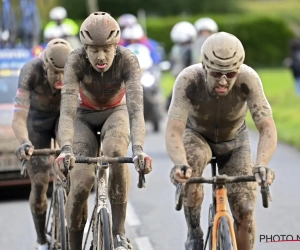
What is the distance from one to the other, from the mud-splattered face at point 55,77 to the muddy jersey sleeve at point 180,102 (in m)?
2.09

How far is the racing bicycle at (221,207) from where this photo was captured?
7082 millimetres

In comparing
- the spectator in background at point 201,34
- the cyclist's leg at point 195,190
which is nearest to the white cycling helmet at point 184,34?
the spectator in background at point 201,34

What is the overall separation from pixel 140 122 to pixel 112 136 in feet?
1.36

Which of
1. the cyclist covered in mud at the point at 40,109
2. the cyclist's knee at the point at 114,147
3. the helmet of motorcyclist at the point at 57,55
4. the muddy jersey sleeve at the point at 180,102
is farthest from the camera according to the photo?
the cyclist covered in mud at the point at 40,109

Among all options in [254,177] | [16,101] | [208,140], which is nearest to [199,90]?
[208,140]

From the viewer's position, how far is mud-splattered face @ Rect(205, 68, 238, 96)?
7.54m

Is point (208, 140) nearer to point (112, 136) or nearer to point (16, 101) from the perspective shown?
point (112, 136)

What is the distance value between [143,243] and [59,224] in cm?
133

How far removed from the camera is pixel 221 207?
742cm

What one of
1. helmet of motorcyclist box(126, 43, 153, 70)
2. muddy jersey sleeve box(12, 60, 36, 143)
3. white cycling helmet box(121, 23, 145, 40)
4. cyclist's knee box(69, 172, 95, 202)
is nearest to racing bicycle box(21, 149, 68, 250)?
muddy jersey sleeve box(12, 60, 36, 143)

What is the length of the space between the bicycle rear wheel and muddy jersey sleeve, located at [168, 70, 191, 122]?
190cm

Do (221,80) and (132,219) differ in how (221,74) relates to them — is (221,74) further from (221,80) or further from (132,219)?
(132,219)

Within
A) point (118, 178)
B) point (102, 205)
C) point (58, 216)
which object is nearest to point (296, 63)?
point (58, 216)

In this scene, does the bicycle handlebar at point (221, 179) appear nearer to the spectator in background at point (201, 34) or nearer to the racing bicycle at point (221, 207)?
the racing bicycle at point (221, 207)
